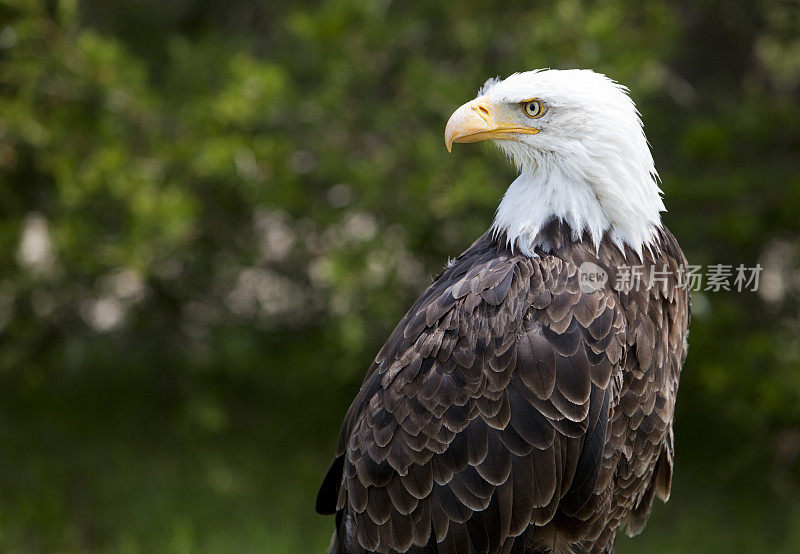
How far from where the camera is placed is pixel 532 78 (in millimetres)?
2807

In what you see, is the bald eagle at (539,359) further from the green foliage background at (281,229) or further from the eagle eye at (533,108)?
the green foliage background at (281,229)

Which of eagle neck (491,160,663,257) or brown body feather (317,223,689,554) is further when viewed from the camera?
eagle neck (491,160,663,257)

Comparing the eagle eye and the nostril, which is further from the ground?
the eagle eye

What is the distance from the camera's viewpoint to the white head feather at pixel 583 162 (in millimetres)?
2729

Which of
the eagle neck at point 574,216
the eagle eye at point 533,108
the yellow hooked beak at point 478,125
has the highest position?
the eagle eye at point 533,108

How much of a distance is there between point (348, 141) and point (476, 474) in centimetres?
304

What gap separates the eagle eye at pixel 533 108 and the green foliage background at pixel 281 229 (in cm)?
194

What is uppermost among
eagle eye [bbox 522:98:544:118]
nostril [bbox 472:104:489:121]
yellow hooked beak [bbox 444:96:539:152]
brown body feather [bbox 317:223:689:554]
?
eagle eye [bbox 522:98:544:118]

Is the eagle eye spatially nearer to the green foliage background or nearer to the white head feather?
the white head feather

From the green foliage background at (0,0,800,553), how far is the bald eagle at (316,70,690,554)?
1.95 meters

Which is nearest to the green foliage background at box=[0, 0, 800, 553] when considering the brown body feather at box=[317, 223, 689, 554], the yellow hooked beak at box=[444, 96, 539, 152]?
the yellow hooked beak at box=[444, 96, 539, 152]

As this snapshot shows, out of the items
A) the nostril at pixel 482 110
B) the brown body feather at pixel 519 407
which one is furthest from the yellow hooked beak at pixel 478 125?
the brown body feather at pixel 519 407

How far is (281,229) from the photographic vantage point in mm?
6262

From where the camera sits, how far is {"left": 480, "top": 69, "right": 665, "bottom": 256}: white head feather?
2.73 metres
